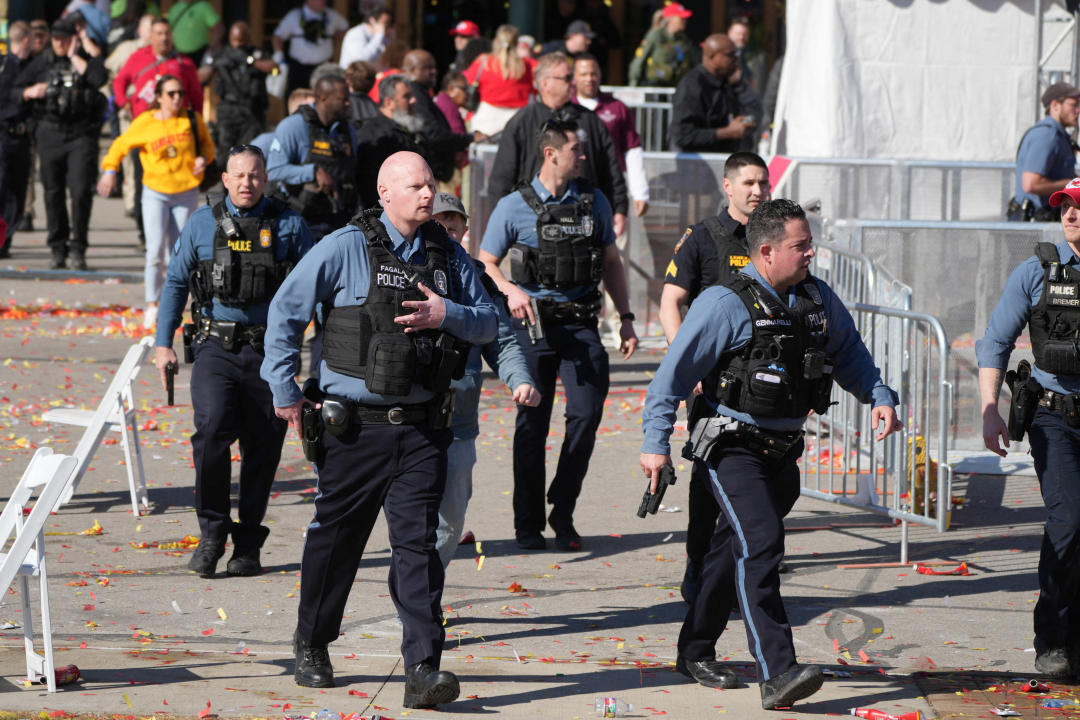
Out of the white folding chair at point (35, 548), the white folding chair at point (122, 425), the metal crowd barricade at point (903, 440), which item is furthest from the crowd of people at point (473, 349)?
the metal crowd barricade at point (903, 440)

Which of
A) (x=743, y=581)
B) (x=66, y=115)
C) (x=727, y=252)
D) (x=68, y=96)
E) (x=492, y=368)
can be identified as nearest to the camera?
(x=743, y=581)

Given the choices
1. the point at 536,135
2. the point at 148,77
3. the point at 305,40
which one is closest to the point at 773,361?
the point at 536,135

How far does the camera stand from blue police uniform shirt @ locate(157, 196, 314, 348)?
23.6ft

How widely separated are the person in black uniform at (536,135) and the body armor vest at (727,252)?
7.88 ft

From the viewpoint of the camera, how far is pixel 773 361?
5.55 m

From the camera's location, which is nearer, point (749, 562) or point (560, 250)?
point (749, 562)

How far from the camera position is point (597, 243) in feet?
25.5

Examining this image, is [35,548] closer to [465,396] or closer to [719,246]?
[465,396]

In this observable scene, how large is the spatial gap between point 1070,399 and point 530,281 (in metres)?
2.69

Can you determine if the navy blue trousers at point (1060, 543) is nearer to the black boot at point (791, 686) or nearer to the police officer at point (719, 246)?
the black boot at point (791, 686)

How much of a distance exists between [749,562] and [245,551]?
2655mm

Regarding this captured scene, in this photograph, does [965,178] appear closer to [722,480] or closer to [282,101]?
[722,480]

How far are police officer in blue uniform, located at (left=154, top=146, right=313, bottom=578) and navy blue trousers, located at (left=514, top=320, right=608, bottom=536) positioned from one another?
3.90ft

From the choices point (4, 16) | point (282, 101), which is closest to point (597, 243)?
point (282, 101)
